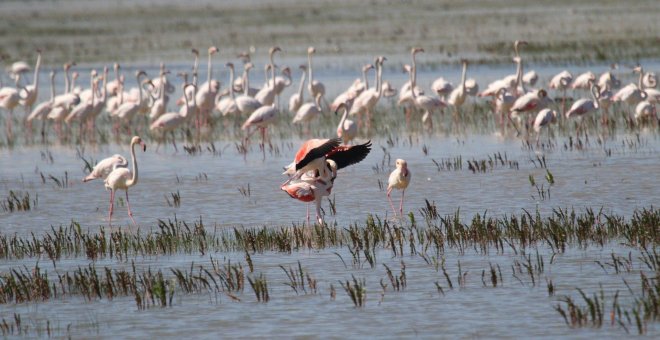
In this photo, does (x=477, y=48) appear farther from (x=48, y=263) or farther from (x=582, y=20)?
(x=48, y=263)

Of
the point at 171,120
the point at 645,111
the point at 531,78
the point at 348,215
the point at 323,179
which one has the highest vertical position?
the point at 531,78

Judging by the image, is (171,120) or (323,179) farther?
(171,120)

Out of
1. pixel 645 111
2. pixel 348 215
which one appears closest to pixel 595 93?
pixel 645 111

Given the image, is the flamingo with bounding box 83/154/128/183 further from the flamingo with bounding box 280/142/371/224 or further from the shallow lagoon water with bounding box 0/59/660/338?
the flamingo with bounding box 280/142/371/224

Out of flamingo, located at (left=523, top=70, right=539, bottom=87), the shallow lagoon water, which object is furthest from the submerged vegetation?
flamingo, located at (left=523, top=70, right=539, bottom=87)

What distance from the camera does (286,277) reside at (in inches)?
356

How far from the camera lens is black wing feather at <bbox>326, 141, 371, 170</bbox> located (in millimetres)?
11727

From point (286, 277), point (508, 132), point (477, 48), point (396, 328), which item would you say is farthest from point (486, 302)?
point (477, 48)

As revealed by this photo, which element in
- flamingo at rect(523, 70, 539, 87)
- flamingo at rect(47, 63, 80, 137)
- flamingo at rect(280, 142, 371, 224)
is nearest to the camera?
flamingo at rect(280, 142, 371, 224)

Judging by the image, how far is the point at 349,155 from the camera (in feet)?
38.8

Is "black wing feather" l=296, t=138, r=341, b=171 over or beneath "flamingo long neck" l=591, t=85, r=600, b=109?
beneath

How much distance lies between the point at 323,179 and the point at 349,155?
0.44 metres

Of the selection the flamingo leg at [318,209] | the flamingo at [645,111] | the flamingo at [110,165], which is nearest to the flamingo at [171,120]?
the flamingo at [110,165]

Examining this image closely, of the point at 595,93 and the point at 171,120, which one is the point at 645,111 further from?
the point at 171,120
